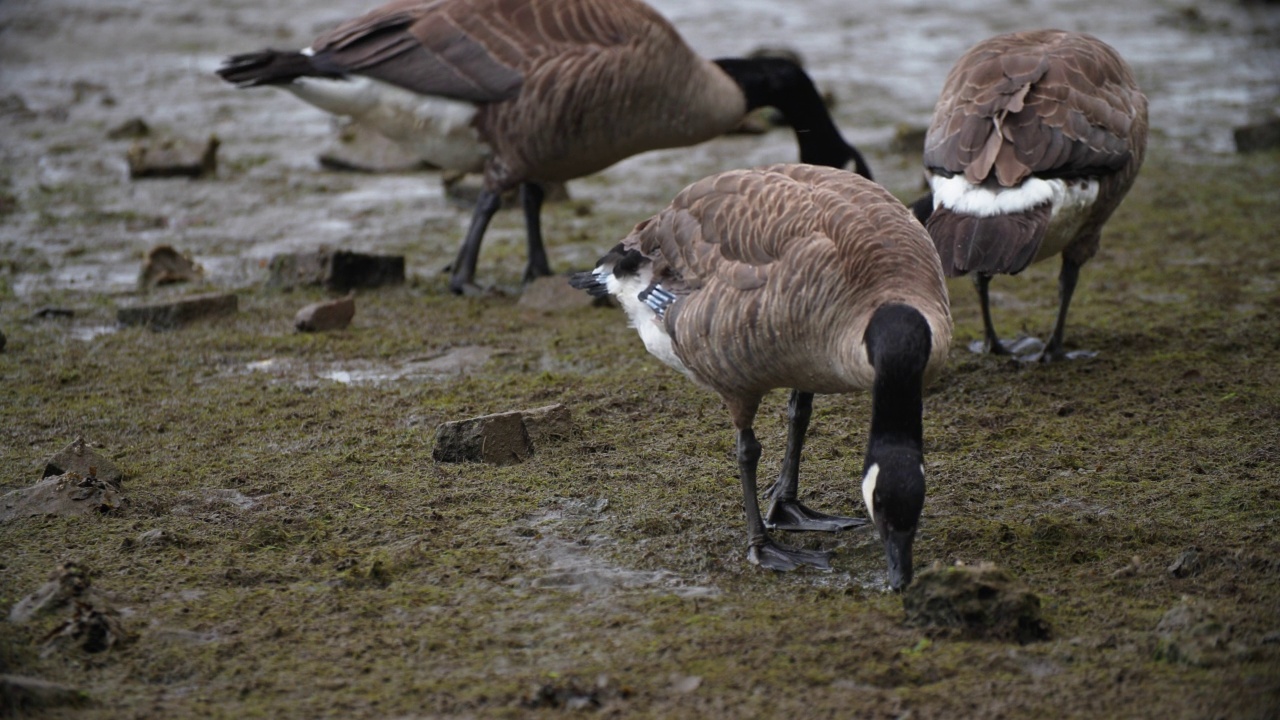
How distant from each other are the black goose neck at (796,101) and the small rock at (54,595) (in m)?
6.03

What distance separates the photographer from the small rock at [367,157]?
11156 mm

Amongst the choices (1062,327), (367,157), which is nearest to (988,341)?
(1062,327)

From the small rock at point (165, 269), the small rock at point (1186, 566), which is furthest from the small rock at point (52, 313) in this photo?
the small rock at point (1186, 566)

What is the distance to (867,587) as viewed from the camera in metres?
4.39

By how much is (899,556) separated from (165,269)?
586 centimetres

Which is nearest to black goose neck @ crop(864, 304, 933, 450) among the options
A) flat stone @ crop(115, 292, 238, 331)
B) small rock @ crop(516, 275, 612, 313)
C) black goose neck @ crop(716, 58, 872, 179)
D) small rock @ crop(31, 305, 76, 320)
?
small rock @ crop(516, 275, 612, 313)

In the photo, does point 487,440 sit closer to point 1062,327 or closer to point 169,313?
point 169,313

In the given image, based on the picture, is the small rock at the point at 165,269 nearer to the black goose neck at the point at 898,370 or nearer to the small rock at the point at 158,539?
the small rock at the point at 158,539

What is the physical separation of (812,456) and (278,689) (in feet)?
8.79

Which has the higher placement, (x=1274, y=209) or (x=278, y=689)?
(x=278, y=689)

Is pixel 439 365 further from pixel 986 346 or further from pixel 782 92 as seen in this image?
pixel 782 92

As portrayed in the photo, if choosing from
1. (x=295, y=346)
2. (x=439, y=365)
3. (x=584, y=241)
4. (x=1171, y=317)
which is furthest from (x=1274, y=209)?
(x=295, y=346)

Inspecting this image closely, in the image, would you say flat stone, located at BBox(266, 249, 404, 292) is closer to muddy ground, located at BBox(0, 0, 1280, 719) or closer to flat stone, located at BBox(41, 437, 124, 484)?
muddy ground, located at BBox(0, 0, 1280, 719)

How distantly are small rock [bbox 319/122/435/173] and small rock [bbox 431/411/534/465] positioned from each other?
599 cm
